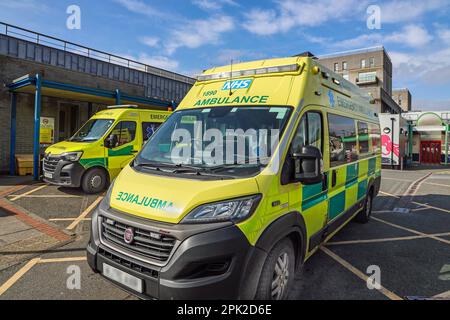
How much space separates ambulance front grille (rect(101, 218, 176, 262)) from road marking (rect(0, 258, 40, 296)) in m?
1.55

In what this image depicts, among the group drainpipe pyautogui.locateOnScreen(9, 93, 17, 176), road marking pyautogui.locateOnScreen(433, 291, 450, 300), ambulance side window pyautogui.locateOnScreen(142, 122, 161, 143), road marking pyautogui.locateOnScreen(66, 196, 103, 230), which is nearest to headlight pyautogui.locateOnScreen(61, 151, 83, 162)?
road marking pyautogui.locateOnScreen(66, 196, 103, 230)

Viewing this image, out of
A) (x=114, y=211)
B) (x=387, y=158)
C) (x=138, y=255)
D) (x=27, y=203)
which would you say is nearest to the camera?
(x=138, y=255)

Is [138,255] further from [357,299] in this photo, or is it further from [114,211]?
[357,299]

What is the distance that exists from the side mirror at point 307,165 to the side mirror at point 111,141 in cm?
672

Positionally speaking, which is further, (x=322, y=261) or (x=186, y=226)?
(x=322, y=261)

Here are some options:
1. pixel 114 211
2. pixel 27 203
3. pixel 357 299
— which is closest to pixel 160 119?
pixel 27 203

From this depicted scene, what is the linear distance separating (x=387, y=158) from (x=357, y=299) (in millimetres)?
18673

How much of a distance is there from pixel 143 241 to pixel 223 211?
2.34ft

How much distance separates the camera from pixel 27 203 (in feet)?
23.3

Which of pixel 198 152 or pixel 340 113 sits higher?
pixel 340 113

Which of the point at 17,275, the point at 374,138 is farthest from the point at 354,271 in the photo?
the point at 17,275

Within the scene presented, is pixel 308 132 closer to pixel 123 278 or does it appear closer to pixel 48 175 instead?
pixel 123 278

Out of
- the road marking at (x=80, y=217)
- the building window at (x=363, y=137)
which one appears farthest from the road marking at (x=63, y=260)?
the building window at (x=363, y=137)

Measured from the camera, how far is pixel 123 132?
877cm
